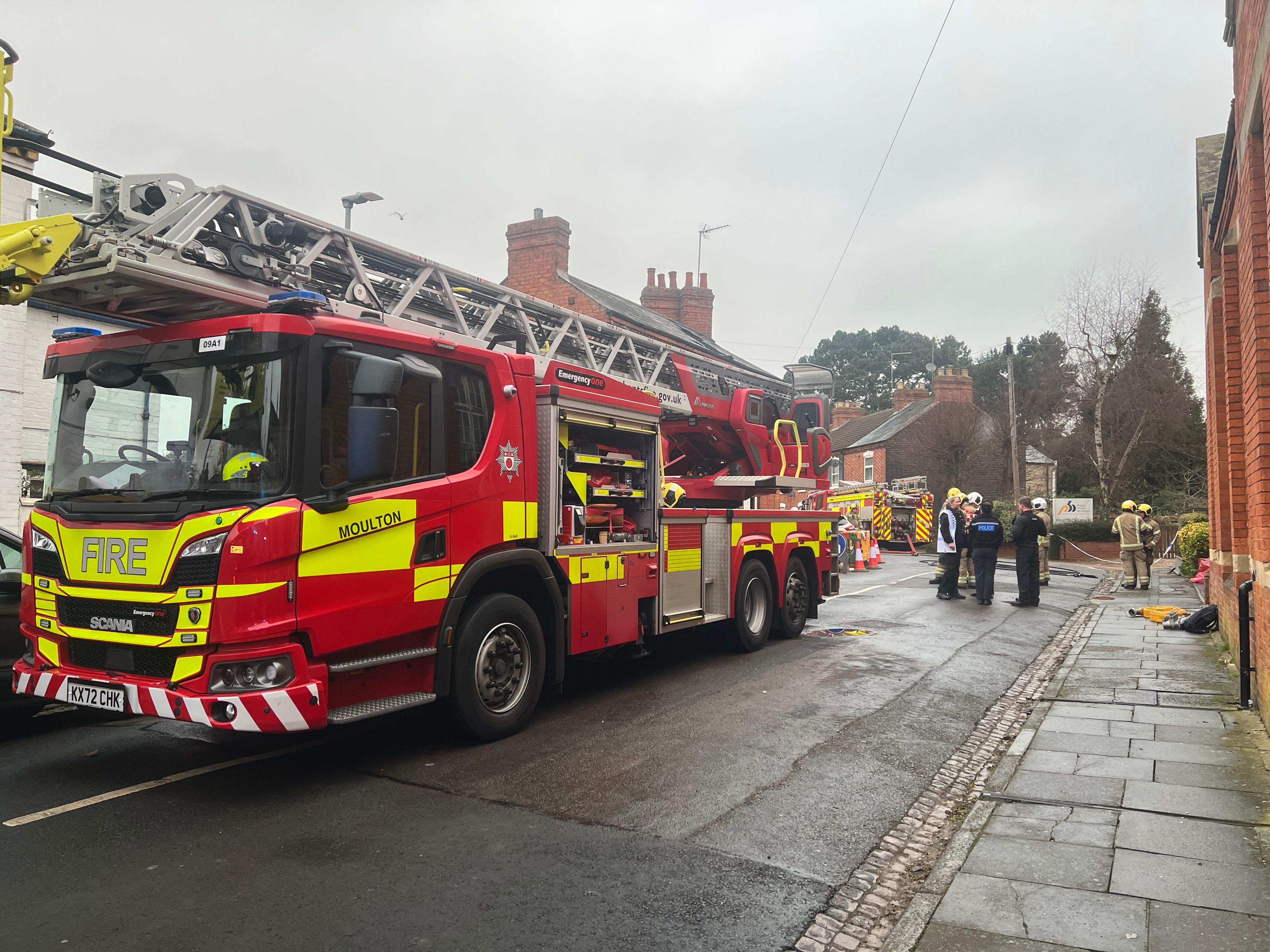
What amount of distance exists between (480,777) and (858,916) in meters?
2.44

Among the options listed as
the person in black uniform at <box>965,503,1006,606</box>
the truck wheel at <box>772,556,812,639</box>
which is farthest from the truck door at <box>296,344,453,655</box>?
the person in black uniform at <box>965,503,1006,606</box>

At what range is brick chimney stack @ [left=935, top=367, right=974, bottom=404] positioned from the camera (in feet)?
133

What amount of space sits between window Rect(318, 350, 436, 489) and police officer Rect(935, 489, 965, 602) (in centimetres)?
1187

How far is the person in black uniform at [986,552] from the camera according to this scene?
14898 mm

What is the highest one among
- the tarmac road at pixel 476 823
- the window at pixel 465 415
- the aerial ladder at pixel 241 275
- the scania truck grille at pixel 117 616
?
the aerial ladder at pixel 241 275

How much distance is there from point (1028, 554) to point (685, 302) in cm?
1736

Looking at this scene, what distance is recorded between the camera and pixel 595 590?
7109 mm

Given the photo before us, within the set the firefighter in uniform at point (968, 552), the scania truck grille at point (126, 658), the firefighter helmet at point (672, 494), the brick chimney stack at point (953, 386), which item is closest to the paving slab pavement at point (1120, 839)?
the scania truck grille at point (126, 658)

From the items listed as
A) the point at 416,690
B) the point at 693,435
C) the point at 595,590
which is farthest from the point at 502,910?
the point at 693,435

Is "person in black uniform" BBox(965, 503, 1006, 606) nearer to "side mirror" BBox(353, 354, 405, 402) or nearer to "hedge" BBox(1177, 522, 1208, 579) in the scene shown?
"hedge" BBox(1177, 522, 1208, 579)

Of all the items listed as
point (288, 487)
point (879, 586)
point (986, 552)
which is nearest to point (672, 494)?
point (288, 487)

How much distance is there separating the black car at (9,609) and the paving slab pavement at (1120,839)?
5.63 meters

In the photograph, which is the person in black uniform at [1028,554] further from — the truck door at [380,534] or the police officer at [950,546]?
the truck door at [380,534]

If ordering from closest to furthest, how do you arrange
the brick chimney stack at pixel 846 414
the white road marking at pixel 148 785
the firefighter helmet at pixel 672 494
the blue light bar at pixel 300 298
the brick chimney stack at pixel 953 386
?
the white road marking at pixel 148 785, the blue light bar at pixel 300 298, the firefighter helmet at pixel 672 494, the brick chimney stack at pixel 953 386, the brick chimney stack at pixel 846 414
